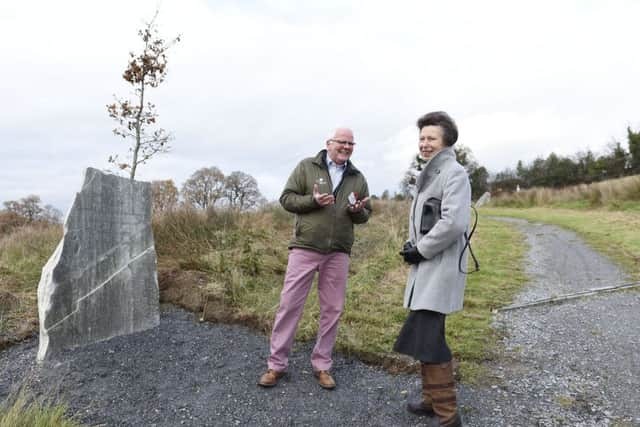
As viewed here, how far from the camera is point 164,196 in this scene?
25.7ft

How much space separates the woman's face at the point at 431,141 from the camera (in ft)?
8.84

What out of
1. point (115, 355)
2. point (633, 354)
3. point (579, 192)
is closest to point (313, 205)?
point (115, 355)

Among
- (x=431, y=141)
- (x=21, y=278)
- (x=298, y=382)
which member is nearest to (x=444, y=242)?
(x=431, y=141)

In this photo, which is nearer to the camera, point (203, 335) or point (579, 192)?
point (203, 335)

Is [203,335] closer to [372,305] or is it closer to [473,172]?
[372,305]

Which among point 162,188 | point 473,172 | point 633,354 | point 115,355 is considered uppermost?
point 473,172

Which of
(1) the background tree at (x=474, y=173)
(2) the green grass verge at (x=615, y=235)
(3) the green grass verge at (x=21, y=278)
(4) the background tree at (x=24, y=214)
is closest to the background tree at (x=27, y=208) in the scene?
(4) the background tree at (x=24, y=214)

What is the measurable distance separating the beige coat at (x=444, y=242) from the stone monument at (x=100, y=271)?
2.89 meters

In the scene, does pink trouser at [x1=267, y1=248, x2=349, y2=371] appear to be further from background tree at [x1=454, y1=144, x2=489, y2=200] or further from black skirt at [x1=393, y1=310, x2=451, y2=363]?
background tree at [x1=454, y1=144, x2=489, y2=200]

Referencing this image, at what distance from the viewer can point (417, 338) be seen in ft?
8.61

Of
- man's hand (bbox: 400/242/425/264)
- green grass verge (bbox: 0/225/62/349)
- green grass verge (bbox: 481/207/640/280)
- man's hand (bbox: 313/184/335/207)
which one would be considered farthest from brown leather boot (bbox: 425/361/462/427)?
green grass verge (bbox: 481/207/640/280)

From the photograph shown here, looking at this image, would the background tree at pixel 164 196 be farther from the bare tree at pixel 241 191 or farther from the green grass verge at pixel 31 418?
the green grass verge at pixel 31 418

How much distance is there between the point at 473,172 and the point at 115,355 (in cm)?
3465

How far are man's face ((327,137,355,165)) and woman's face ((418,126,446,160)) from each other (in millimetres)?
763
